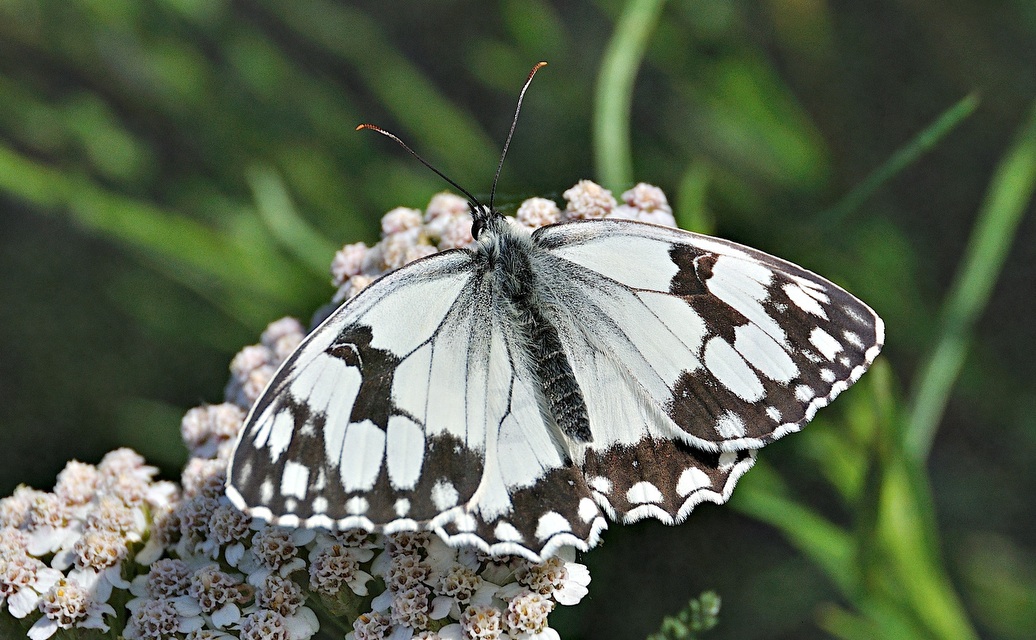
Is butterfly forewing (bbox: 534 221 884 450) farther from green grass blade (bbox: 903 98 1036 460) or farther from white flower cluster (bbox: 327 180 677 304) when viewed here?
green grass blade (bbox: 903 98 1036 460)

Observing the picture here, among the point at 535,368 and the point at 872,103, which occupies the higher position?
the point at 872,103

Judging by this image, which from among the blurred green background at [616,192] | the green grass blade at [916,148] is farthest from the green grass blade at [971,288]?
the green grass blade at [916,148]

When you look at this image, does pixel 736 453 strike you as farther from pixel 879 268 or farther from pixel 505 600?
pixel 879 268

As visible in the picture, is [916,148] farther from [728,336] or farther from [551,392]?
[551,392]

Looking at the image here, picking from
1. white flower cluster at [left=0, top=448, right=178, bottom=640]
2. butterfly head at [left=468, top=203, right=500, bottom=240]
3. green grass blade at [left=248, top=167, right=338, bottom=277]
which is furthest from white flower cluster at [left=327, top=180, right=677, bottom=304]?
green grass blade at [left=248, top=167, right=338, bottom=277]

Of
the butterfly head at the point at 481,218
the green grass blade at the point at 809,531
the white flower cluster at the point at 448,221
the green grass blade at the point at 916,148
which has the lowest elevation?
the green grass blade at the point at 809,531

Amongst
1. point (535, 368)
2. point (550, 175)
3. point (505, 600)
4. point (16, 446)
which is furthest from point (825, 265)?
point (16, 446)

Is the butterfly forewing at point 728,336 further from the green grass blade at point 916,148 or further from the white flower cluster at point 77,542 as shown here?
the white flower cluster at point 77,542
